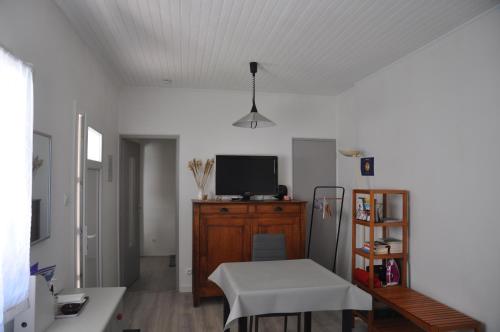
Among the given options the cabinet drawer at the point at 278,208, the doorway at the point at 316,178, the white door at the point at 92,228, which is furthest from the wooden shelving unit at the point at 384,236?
the white door at the point at 92,228

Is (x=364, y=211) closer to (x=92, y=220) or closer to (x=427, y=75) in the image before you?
(x=427, y=75)

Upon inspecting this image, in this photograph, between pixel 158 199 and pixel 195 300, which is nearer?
pixel 195 300

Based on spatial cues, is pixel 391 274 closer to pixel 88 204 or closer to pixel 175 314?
pixel 175 314

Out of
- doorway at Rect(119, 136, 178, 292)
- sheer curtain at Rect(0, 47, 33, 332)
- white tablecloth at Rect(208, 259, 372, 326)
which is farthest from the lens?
doorway at Rect(119, 136, 178, 292)

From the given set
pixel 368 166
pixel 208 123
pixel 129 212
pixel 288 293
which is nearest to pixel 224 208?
pixel 208 123

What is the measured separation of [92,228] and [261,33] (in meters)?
2.44

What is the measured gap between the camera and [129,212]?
494 cm

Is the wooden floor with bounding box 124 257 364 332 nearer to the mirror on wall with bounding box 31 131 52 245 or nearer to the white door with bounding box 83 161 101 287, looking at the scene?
the white door with bounding box 83 161 101 287

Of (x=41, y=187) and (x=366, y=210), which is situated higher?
(x=41, y=187)

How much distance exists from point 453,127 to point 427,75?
60 centimetres

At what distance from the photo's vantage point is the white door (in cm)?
309

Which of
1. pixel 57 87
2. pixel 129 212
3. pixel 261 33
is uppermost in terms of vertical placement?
pixel 261 33

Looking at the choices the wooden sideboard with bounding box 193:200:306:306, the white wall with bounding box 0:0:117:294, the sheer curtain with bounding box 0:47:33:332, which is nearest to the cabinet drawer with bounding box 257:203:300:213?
the wooden sideboard with bounding box 193:200:306:306

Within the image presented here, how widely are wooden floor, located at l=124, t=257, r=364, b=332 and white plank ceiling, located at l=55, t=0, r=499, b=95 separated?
2.80m
